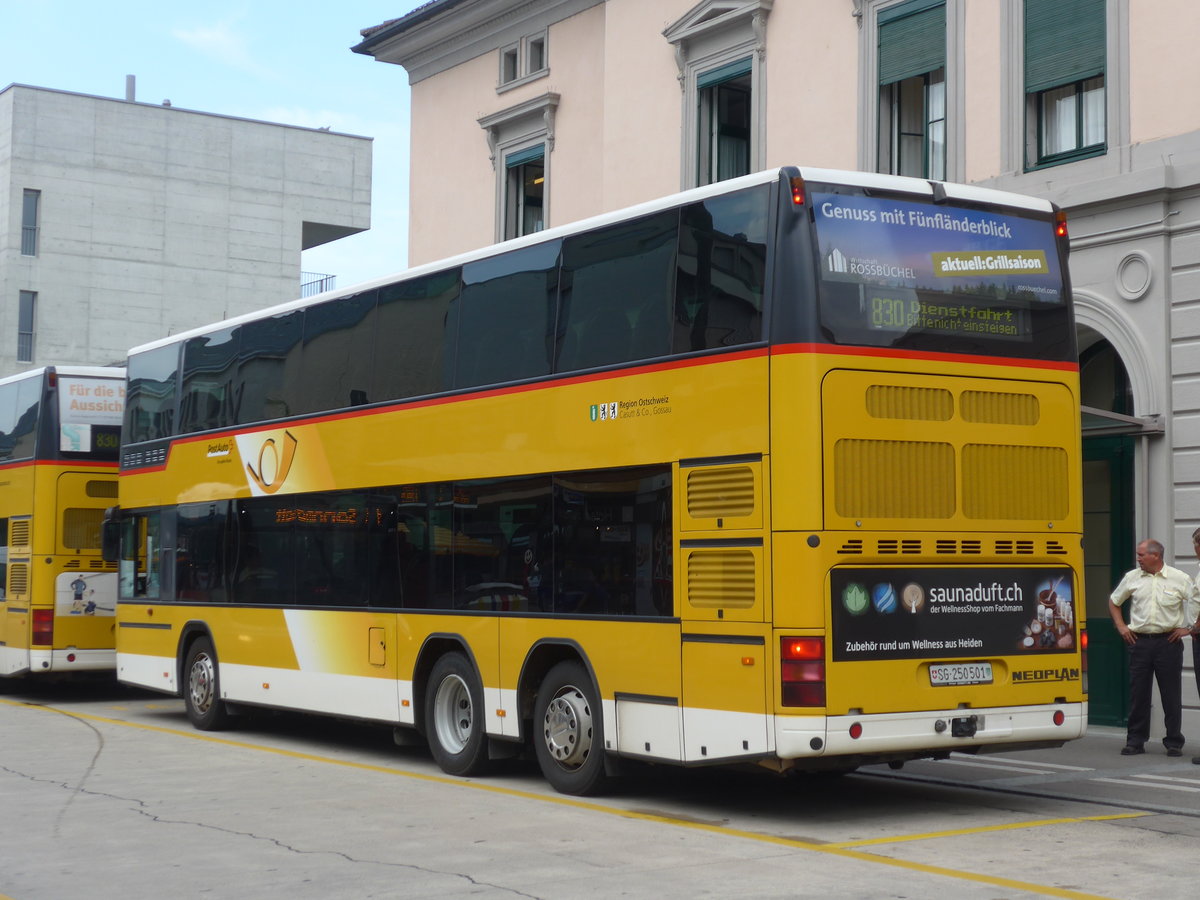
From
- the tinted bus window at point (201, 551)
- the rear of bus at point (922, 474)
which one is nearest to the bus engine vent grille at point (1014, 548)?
the rear of bus at point (922, 474)

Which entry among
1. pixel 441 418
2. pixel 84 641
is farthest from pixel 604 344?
pixel 84 641

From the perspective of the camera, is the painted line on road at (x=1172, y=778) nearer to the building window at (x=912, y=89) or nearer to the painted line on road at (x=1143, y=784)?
the painted line on road at (x=1143, y=784)

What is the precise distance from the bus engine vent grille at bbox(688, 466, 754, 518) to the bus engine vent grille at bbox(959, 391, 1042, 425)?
1.51 meters

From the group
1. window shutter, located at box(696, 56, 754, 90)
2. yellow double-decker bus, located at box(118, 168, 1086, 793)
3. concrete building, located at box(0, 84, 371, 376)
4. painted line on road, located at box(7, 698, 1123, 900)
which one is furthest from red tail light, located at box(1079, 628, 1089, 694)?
concrete building, located at box(0, 84, 371, 376)

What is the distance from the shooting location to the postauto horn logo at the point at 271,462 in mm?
15414

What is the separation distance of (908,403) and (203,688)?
31.1 ft

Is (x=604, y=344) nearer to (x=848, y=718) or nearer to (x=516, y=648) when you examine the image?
(x=516, y=648)

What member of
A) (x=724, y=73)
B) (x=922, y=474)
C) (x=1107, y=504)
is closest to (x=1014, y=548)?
(x=922, y=474)

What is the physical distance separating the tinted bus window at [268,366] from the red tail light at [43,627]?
5507mm

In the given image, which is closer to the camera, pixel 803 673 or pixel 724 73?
pixel 803 673

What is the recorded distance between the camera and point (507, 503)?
12.3 m

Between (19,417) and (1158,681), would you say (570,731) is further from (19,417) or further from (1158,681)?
(19,417)

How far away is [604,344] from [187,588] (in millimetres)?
7726

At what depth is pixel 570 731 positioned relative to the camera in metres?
11.7
